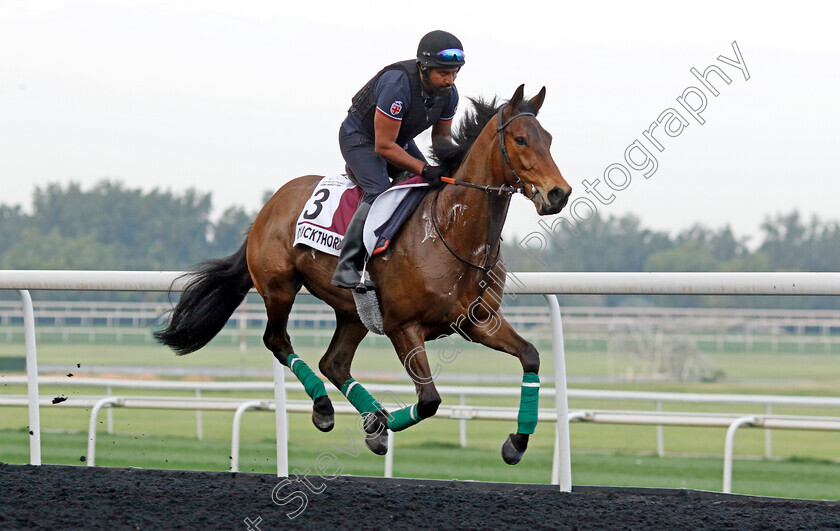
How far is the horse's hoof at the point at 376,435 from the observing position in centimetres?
418

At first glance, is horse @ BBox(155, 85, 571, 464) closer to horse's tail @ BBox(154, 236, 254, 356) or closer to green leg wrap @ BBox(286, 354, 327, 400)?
green leg wrap @ BBox(286, 354, 327, 400)

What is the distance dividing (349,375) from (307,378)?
214mm

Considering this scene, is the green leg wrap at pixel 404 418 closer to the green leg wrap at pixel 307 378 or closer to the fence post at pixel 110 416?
the green leg wrap at pixel 307 378

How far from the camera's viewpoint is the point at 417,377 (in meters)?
3.92

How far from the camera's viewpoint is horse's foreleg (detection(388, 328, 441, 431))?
3893 millimetres

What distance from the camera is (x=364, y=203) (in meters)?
4.18

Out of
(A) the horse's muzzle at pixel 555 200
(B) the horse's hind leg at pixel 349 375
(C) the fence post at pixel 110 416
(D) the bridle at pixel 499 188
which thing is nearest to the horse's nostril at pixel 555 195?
(A) the horse's muzzle at pixel 555 200

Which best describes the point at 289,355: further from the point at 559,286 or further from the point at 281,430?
the point at 559,286

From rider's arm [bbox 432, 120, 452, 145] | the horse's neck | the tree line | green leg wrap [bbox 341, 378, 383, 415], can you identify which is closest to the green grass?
green leg wrap [bbox 341, 378, 383, 415]

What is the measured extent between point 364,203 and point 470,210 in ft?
1.60

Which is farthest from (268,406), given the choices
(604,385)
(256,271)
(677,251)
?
(677,251)

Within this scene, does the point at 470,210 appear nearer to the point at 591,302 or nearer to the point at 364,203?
the point at 364,203

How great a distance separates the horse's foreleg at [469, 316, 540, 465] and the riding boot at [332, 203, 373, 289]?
0.52m

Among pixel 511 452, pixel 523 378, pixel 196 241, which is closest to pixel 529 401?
pixel 523 378
